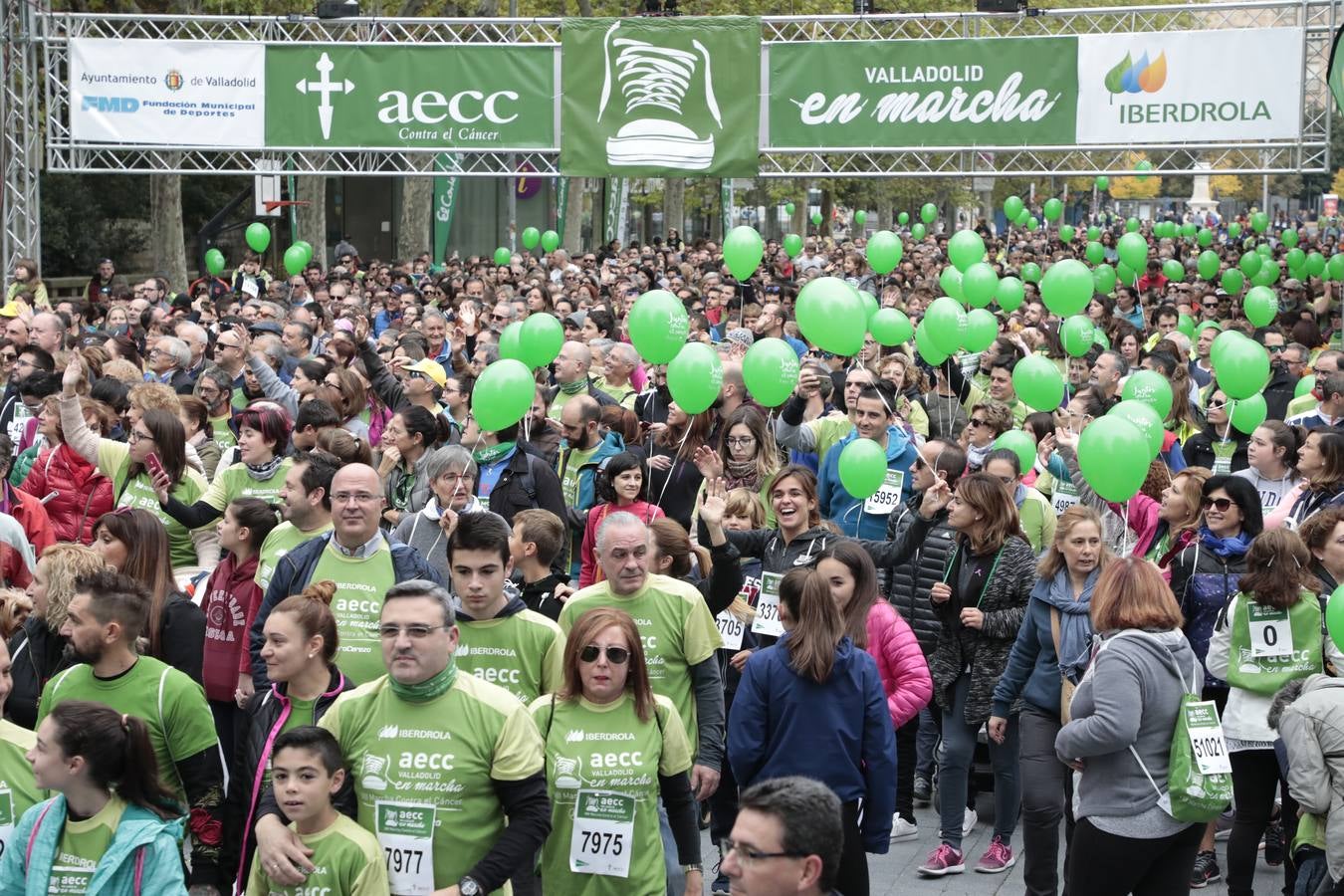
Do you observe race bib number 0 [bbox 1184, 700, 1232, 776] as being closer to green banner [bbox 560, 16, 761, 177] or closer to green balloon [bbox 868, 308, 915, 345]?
green balloon [bbox 868, 308, 915, 345]

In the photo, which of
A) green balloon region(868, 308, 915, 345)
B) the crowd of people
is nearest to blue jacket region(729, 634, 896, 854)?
the crowd of people

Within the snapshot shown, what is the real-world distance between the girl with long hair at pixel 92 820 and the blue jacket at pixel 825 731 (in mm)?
1788

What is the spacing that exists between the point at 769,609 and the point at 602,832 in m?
2.19

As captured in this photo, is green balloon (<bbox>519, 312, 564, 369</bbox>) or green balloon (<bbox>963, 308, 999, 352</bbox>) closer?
green balloon (<bbox>519, 312, 564, 369</bbox>)

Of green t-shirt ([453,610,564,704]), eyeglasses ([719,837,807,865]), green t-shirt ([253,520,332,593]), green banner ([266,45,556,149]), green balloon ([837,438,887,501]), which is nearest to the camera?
eyeglasses ([719,837,807,865])

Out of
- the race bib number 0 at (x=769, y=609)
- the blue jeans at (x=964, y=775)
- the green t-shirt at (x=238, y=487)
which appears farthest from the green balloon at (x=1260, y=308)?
the green t-shirt at (x=238, y=487)

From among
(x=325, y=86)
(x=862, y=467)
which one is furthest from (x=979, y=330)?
(x=325, y=86)

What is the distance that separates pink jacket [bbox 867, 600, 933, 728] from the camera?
6.50 metres

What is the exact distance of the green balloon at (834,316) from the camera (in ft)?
33.7

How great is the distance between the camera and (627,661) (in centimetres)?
505

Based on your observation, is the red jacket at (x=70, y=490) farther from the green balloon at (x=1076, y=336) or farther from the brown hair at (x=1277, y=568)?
the green balloon at (x=1076, y=336)

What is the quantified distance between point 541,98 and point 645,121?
3.66 feet

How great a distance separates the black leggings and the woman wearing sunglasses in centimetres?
136

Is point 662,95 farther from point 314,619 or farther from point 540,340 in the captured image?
point 314,619
